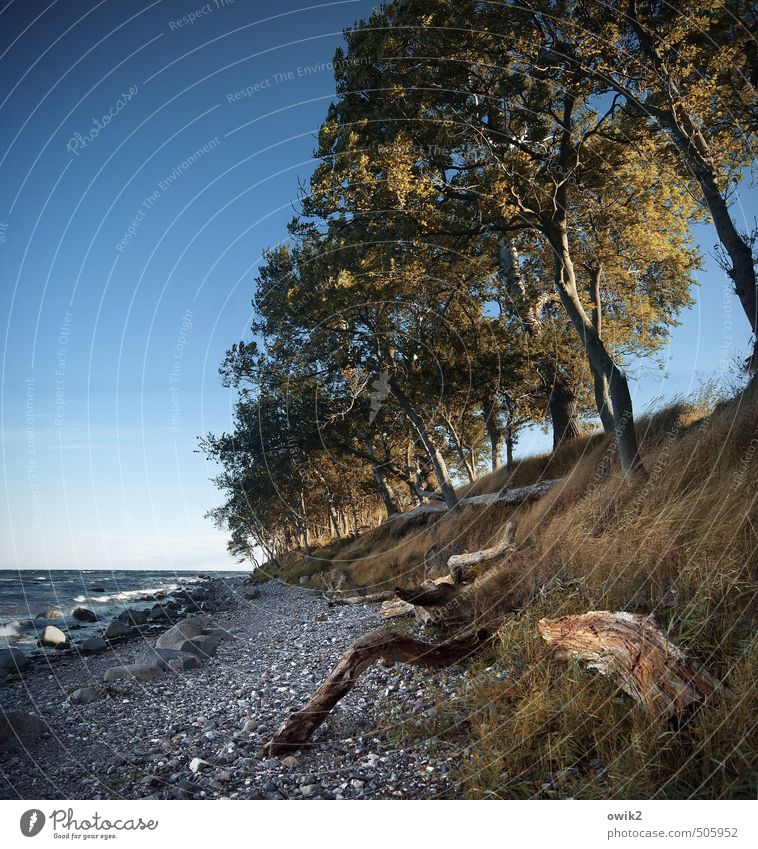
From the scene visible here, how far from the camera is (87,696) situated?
7.07 m

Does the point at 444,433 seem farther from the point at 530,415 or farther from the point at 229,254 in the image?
the point at 229,254

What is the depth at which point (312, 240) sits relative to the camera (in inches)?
409

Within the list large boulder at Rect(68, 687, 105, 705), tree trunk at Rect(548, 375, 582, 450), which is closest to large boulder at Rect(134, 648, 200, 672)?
large boulder at Rect(68, 687, 105, 705)

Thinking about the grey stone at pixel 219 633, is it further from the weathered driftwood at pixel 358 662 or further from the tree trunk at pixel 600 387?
the tree trunk at pixel 600 387

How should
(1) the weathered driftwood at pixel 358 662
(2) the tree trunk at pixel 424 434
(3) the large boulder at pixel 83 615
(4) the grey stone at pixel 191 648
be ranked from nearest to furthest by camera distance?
1. (1) the weathered driftwood at pixel 358 662
2. (2) the tree trunk at pixel 424 434
3. (4) the grey stone at pixel 191 648
4. (3) the large boulder at pixel 83 615

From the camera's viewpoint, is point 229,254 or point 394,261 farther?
point 394,261

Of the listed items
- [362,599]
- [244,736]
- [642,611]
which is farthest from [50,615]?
[642,611]

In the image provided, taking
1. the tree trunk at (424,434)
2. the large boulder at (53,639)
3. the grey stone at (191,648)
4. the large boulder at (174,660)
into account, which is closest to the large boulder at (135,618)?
the large boulder at (53,639)

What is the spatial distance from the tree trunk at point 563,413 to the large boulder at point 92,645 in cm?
1284

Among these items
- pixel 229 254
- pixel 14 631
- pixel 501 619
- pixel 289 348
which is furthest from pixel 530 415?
pixel 14 631

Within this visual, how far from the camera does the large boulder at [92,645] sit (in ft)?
44.6

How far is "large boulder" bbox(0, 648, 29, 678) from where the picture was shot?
997 cm

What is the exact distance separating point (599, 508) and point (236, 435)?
450 cm

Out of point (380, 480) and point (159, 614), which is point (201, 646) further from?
point (159, 614)
